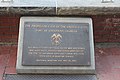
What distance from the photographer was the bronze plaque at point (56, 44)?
10.2 ft

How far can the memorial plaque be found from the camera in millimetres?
3109

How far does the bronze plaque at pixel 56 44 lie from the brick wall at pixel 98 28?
0.23 metres

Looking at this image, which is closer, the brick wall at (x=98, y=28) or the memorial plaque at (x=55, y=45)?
Answer: the memorial plaque at (x=55, y=45)

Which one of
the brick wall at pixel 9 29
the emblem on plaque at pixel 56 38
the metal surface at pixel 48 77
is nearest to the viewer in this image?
the metal surface at pixel 48 77

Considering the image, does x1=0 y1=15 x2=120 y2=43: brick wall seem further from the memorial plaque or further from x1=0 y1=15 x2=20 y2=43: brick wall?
the memorial plaque

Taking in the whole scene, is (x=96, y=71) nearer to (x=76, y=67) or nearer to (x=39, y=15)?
(x=76, y=67)

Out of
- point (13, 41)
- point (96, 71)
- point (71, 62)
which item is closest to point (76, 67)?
point (71, 62)

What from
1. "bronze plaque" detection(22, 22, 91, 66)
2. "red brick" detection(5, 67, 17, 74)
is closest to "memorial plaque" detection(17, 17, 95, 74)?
"bronze plaque" detection(22, 22, 91, 66)

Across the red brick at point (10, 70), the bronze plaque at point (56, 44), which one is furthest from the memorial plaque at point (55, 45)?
the red brick at point (10, 70)

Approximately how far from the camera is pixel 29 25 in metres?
3.29

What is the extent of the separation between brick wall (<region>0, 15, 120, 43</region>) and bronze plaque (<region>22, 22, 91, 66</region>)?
0.23 m

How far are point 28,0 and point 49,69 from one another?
0.92m

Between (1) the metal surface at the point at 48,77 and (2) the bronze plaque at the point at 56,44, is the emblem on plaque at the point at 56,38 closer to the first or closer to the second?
(2) the bronze plaque at the point at 56,44

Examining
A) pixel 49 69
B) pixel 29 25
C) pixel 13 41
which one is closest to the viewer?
pixel 49 69
